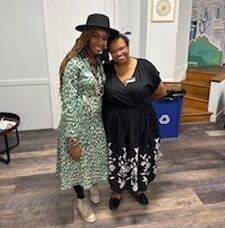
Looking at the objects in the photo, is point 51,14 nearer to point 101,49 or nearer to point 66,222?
point 101,49

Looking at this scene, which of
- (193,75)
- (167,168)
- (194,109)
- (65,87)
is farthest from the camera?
(193,75)

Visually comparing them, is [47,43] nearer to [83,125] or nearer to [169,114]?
[169,114]

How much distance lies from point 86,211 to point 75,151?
584mm

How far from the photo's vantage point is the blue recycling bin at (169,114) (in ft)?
10.1

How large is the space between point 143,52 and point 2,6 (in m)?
1.78

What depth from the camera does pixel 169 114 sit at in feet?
10.4

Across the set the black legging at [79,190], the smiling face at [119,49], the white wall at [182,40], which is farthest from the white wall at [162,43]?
the black legging at [79,190]

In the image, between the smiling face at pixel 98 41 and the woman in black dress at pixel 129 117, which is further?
the woman in black dress at pixel 129 117

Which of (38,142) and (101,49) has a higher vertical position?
(101,49)

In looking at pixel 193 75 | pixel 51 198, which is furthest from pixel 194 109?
pixel 51 198

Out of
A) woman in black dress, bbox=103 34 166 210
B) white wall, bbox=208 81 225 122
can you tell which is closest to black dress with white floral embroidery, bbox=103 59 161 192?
woman in black dress, bbox=103 34 166 210

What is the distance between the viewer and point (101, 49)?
5.13 ft

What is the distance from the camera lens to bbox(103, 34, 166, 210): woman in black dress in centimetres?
169

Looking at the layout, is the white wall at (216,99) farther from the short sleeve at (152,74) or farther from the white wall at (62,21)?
the short sleeve at (152,74)
